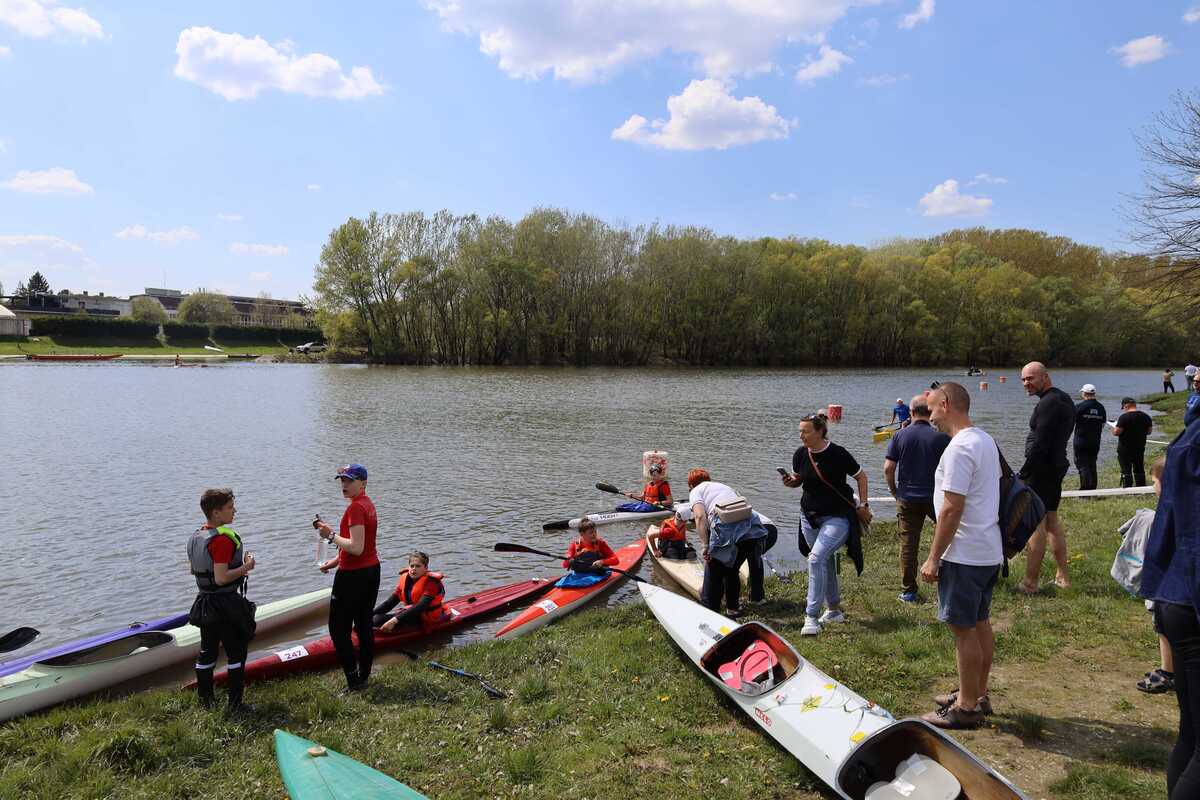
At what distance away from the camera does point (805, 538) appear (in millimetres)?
7594

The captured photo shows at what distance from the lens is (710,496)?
7.69 m

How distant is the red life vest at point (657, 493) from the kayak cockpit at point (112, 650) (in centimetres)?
934

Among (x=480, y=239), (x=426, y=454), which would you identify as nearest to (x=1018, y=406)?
(x=426, y=454)

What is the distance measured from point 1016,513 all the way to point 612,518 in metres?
9.89

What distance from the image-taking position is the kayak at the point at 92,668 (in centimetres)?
658

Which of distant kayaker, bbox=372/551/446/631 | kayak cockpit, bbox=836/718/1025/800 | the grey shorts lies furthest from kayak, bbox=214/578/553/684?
the grey shorts

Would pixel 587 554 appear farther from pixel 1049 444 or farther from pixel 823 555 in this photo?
pixel 1049 444

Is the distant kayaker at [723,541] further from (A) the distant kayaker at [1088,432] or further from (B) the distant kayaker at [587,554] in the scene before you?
(A) the distant kayaker at [1088,432]

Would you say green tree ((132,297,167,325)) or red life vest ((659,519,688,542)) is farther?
green tree ((132,297,167,325))

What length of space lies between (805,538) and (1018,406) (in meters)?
39.2

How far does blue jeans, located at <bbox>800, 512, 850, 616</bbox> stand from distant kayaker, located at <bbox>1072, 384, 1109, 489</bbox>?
6860 mm

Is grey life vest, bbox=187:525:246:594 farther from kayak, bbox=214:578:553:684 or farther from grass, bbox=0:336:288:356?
grass, bbox=0:336:288:356

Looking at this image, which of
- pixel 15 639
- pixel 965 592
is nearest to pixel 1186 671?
pixel 965 592

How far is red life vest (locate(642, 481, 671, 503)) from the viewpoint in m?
15.0
